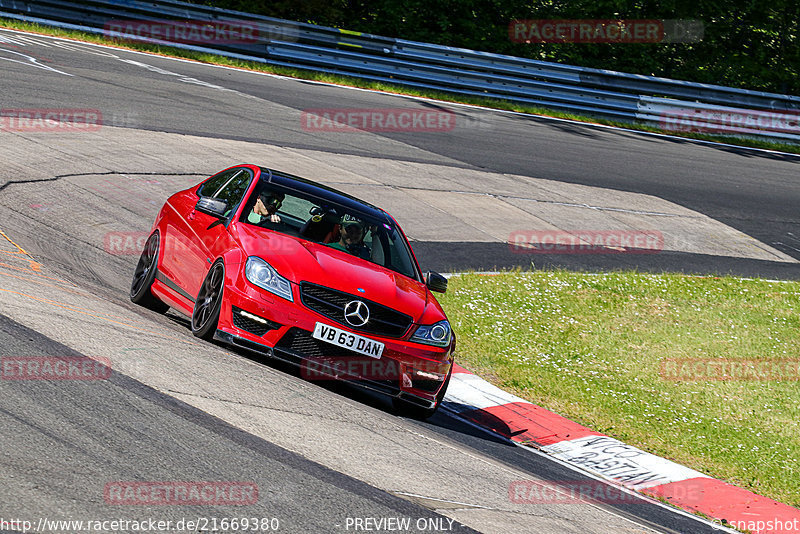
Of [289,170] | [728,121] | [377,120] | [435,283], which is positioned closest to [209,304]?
[435,283]

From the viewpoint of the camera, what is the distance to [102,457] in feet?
15.0

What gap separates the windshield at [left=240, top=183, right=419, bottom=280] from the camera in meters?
8.09

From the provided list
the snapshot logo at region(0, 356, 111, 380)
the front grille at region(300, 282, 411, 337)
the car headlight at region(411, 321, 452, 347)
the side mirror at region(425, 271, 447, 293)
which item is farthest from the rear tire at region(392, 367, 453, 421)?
the snapshot logo at region(0, 356, 111, 380)

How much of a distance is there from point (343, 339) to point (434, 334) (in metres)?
0.88

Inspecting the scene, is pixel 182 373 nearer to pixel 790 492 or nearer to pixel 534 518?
pixel 534 518

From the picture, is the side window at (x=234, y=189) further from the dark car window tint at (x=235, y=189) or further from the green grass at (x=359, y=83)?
the green grass at (x=359, y=83)

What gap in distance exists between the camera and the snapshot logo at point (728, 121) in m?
26.5

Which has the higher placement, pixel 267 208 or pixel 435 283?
pixel 267 208

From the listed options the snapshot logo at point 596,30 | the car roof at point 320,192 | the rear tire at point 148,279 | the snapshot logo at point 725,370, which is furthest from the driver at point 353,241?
the snapshot logo at point 596,30

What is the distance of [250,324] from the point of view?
701cm

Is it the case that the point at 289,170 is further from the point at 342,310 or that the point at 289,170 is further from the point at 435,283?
the point at 342,310

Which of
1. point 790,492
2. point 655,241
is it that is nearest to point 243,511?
point 790,492

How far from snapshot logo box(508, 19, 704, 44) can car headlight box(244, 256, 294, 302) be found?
943 inches

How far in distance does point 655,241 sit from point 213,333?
11468 millimetres
